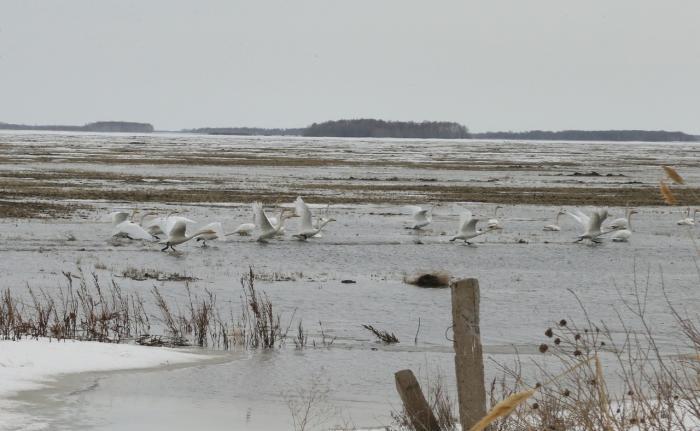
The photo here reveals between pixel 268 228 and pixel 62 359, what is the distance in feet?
45.5

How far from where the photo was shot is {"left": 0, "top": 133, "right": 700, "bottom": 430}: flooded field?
9125 mm

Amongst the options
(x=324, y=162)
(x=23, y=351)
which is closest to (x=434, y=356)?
(x=23, y=351)

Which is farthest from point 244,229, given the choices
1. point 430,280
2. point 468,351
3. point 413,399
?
point 468,351

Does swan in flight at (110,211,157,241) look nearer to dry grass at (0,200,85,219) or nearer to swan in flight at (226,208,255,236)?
swan in flight at (226,208,255,236)

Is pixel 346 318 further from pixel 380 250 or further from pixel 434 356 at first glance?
pixel 380 250

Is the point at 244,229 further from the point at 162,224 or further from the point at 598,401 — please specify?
the point at 598,401

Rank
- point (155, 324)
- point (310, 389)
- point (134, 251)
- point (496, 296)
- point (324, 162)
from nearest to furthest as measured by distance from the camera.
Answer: point (310, 389) → point (155, 324) → point (496, 296) → point (134, 251) → point (324, 162)

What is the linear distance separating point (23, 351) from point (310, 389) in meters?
2.69

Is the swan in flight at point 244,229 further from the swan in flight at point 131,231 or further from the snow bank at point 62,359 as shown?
the snow bank at point 62,359

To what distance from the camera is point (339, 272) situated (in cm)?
1878

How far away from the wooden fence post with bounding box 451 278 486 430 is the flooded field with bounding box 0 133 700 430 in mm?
1451

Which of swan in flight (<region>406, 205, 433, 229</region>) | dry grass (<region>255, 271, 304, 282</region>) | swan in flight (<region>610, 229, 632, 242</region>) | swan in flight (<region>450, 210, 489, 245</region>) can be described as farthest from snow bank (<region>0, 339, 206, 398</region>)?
swan in flight (<region>610, 229, 632, 242</region>)

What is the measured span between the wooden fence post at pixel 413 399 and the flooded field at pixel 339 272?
1.63 meters

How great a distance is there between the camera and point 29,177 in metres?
41.4
